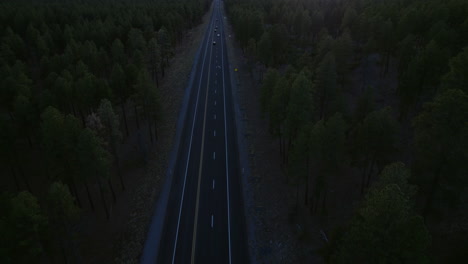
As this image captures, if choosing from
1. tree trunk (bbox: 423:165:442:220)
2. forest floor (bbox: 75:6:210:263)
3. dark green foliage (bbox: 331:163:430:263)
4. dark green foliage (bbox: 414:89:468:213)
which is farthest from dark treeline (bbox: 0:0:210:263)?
tree trunk (bbox: 423:165:442:220)

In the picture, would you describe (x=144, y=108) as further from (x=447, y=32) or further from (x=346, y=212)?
(x=447, y=32)

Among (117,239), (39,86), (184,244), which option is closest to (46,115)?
(117,239)

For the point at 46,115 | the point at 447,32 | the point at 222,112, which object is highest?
the point at 447,32

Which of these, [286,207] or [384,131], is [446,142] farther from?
[286,207]

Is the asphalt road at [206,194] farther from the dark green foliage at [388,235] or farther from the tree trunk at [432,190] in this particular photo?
the tree trunk at [432,190]

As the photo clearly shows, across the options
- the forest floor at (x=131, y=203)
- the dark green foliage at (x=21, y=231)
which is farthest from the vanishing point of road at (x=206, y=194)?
the dark green foliage at (x=21, y=231)

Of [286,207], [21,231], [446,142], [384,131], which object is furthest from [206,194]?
[446,142]
